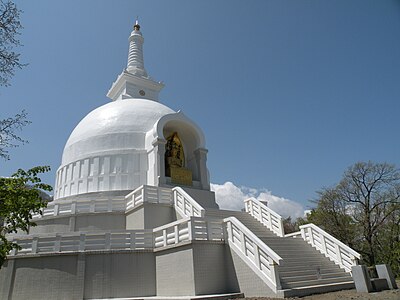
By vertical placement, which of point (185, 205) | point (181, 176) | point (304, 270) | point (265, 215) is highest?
point (181, 176)

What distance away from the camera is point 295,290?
934 cm

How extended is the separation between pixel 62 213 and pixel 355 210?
19633 millimetres

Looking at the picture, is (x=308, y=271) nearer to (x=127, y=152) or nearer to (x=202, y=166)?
(x=202, y=166)

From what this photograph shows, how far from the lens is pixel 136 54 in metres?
31.4

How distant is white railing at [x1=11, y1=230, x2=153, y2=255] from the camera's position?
1196 cm

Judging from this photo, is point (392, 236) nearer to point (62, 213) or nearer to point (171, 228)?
point (171, 228)

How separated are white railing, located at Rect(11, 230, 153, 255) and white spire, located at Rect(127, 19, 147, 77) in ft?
66.6

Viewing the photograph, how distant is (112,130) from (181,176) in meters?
5.63

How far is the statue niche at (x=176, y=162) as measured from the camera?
64.9 ft

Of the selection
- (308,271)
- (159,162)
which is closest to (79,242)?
(159,162)

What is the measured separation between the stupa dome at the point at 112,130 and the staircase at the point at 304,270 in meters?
10.5

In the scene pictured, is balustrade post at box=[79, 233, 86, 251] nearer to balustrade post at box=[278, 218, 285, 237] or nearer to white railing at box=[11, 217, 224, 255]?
white railing at box=[11, 217, 224, 255]

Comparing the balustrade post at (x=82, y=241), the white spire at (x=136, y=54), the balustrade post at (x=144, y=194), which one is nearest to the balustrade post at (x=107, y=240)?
the balustrade post at (x=82, y=241)

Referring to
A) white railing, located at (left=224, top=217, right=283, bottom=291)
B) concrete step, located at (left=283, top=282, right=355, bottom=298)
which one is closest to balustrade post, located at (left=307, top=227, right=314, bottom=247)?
concrete step, located at (left=283, top=282, right=355, bottom=298)
